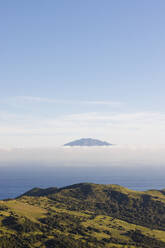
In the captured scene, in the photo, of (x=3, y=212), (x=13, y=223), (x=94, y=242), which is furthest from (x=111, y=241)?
(x=3, y=212)

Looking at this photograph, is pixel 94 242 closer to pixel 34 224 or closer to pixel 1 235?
pixel 34 224

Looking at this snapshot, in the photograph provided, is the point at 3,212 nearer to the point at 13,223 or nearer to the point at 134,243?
the point at 13,223

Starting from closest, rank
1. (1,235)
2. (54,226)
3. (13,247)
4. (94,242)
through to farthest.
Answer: (13,247), (1,235), (94,242), (54,226)

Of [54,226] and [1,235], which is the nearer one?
[1,235]

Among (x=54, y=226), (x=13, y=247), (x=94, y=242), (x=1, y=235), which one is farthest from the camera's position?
(x=54, y=226)

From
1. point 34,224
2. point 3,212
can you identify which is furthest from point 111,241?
point 3,212

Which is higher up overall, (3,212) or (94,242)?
(3,212)

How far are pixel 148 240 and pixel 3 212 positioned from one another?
104591 millimetres

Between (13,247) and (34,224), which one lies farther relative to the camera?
(34,224)

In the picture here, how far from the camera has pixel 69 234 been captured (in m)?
181

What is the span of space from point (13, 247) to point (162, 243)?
338 ft

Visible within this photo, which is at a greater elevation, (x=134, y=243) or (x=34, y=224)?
(x=34, y=224)

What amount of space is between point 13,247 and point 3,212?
5145 centimetres

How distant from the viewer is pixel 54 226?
18975 centimetres
